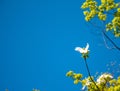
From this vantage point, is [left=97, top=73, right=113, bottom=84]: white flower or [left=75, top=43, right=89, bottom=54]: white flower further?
[left=75, top=43, right=89, bottom=54]: white flower

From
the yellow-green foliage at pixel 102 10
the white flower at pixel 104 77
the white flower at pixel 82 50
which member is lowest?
the white flower at pixel 104 77

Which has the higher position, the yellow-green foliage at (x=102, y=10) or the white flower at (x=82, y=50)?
the yellow-green foliage at (x=102, y=10)

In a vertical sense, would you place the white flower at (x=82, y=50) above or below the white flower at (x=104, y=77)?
above

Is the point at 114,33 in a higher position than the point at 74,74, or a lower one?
higher

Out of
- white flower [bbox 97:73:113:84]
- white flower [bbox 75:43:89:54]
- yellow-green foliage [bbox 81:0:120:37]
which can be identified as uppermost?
yellow-green foliage [bbox 81:0:120:37]

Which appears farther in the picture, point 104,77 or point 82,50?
point 82,50

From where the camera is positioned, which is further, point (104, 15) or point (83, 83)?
point (104, 15)

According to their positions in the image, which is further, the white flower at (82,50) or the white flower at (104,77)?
the white flower at (82,50)

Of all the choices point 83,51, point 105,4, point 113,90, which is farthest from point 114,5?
point 113,90

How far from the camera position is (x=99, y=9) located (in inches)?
555

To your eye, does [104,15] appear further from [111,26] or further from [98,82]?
[98,82]

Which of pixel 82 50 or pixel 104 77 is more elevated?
pixel 82 50

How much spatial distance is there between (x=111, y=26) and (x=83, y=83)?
351cm

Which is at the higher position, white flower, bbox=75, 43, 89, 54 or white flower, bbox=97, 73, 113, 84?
white flower, bbox=75, 43, 89, 54
